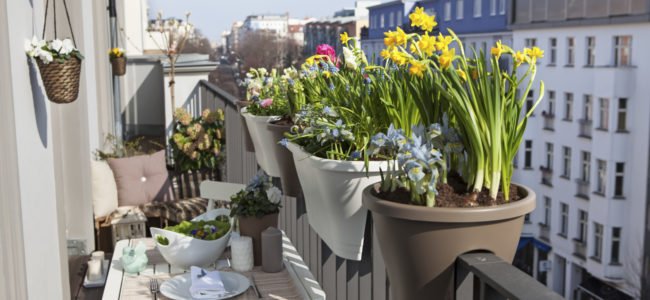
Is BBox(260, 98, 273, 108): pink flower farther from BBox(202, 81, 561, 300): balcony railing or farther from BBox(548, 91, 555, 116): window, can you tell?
BBox(548, 91, 555, 116): window

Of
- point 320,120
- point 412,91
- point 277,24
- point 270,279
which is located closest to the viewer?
point 412,91

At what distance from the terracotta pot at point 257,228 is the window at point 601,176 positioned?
1183 inches

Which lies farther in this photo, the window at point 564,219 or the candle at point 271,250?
the window at point 564,219

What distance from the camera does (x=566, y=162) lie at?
110 ft

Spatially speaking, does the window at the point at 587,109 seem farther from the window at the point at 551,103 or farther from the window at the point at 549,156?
the window at the point at 549,156

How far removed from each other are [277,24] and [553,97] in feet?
188

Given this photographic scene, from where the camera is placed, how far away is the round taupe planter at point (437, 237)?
1.07 m

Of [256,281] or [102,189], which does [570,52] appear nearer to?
[102,189]

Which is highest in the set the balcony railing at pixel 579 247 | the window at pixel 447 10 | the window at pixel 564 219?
the window at pixel 447 10

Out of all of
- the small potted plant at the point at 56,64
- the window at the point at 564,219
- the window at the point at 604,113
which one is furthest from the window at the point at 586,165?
the small potted plant at the point at 56,64

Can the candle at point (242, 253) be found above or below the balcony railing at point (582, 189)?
above

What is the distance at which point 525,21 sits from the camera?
115ft

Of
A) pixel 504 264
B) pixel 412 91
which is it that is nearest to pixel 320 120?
pixel 412 91

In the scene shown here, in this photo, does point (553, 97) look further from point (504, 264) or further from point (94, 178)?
point (504, 264)
